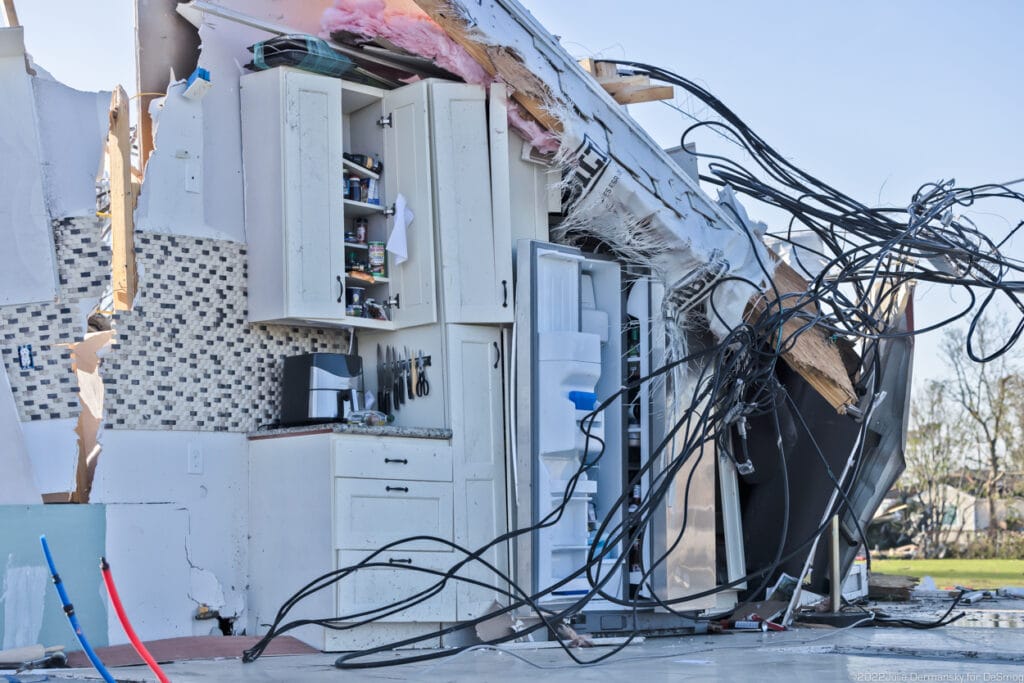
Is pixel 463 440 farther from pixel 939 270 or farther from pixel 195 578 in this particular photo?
pixel 939 270

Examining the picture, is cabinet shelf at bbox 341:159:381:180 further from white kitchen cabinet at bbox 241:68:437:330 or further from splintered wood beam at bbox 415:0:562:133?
splintered wood beam at bbox 415:0:562:133

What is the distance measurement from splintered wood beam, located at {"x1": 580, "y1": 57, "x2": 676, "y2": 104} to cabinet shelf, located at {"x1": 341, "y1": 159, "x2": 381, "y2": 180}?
1.55 metres

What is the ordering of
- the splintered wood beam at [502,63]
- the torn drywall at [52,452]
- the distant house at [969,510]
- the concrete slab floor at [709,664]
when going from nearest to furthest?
the concrete slab floor at [709,664]
the torn drywall at [52,452]
the splintered wood beam at [502,63]
the distant house at [969,510]

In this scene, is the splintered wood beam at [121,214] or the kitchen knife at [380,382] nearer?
the splintered wood beam at [121,214]

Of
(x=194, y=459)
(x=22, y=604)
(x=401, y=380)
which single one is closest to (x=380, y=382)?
(x=401, y=380)

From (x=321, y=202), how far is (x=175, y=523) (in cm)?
181

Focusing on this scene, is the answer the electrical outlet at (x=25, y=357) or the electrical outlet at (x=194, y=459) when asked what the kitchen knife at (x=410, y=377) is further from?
the electrical outlet at (x=25, y=357)

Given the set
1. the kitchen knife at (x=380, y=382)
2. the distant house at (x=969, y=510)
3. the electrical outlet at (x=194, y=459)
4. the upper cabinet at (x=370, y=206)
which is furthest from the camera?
the distant house at (x=969, y=510)

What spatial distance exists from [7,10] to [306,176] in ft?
5.53

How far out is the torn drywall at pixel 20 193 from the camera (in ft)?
18.2

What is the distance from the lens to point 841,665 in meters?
4.88

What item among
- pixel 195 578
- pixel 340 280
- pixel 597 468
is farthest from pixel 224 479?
pixel 597 468

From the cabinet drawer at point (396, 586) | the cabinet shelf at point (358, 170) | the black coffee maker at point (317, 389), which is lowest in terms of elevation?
the cabinet drawer at point (396, 586)

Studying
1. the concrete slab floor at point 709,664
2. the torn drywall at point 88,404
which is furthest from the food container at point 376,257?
the concrete slab floor at point 709,664
